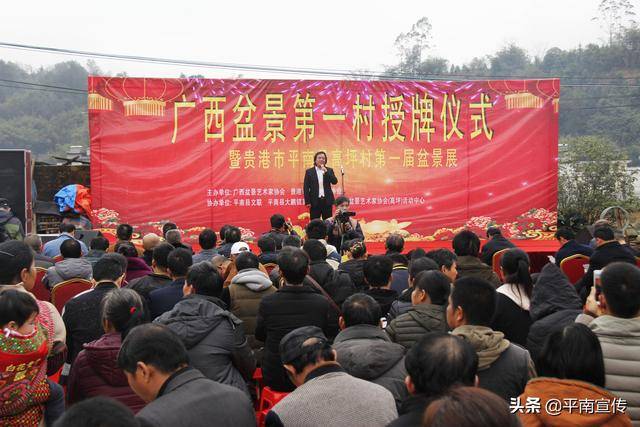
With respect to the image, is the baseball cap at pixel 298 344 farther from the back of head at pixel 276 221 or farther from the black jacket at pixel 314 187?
the black jacket at pixel 314 187

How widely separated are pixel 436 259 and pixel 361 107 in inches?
217

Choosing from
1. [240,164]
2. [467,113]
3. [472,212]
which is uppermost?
[467,113]

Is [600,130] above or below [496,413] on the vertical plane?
above

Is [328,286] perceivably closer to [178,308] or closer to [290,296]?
[290,296]

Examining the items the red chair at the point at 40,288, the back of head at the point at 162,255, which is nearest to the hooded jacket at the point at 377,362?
the back of head at the point at 162,255

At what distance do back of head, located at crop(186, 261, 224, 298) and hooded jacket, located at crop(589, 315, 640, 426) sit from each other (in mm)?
1675

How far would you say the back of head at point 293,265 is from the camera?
129 inches

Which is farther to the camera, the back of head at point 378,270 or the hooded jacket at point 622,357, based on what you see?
the back of head at point 378,270

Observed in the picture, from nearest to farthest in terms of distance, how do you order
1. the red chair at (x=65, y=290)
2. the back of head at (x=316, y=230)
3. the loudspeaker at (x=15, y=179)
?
the red chair at (x=65, y=290) < the back of head at (x=316, y=230) < the loudspeaker at (x=15, y=179)

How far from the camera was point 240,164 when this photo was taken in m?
9.15

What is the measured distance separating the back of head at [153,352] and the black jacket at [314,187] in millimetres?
6764

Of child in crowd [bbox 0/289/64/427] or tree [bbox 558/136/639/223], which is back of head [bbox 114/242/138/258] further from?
tree [bbox 558/136/639/223]

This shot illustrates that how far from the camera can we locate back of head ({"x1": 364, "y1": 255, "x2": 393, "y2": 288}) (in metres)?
3.44

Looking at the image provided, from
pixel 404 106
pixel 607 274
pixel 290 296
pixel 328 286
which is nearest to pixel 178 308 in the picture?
pixel 290 296
